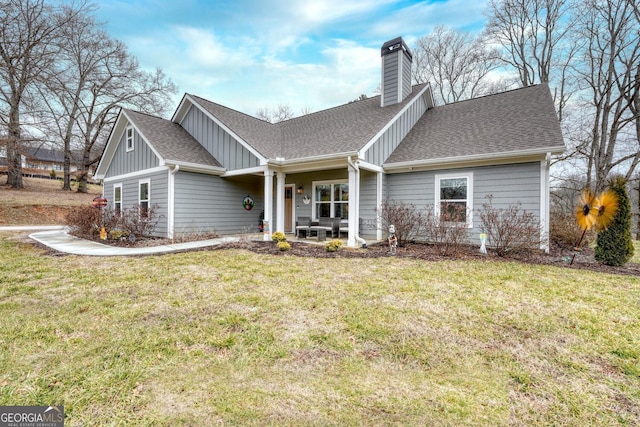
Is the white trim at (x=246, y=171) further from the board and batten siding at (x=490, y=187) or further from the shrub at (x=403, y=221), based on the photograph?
the board and batten siding at (x=490, y=187)

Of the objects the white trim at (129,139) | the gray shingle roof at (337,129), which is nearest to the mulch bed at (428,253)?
the gray shingle roof at (337,129)

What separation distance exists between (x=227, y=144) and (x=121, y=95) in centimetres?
1880

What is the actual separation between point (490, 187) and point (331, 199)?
515cm

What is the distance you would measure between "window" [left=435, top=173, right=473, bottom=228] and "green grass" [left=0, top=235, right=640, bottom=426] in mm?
3567

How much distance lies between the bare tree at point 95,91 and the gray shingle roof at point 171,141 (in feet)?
44.4

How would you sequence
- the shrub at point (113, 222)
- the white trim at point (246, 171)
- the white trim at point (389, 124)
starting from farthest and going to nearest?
the white trim at point (246, 171)
the shrub at point (113, 222)
the white trim at point (389, 124)

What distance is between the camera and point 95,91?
22.5 meters

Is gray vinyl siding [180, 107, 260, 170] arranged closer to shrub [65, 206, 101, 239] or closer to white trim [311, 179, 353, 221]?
white trim [311, 179, 353, 221]

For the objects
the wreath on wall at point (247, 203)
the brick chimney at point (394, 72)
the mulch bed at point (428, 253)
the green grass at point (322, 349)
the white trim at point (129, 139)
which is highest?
the brick chimney at point (394, 72)

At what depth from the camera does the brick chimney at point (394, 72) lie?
1122cm

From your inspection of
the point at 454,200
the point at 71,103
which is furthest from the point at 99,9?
the point at 454,200

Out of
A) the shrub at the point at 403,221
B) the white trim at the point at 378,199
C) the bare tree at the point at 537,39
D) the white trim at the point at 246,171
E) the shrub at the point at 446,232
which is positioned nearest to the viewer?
the shrub at the point at 446,232

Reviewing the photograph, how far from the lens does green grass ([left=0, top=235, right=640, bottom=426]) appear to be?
1.95 meters

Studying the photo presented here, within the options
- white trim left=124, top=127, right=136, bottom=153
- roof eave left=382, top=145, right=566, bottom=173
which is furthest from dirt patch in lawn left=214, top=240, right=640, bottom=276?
white trim left=124, top=127, right=136, bottom=153
